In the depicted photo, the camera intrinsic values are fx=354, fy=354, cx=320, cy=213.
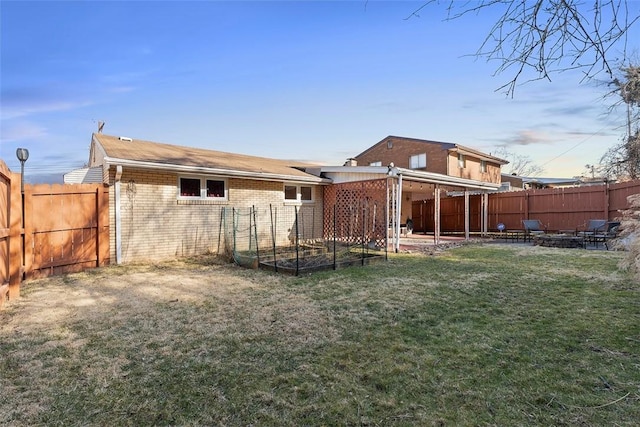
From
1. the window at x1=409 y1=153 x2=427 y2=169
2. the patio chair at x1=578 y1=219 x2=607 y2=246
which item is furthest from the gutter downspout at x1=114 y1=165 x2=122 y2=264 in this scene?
the window at x1=409 y1=153 x2=427 y2=169

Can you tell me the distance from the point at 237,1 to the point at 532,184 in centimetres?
3514

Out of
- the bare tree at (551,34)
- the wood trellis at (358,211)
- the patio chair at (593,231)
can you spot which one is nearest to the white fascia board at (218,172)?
the wood trellis at (358,211)

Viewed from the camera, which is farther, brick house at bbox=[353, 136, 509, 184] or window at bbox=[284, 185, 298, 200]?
brick house at bbox=[353, 136, 509, 184]

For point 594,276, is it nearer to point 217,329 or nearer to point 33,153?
point 217,329

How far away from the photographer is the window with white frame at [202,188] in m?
10.6

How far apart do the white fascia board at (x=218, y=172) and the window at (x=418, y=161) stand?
513 inches

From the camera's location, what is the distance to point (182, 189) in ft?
34.8

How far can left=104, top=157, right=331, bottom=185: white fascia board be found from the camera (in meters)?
8.99

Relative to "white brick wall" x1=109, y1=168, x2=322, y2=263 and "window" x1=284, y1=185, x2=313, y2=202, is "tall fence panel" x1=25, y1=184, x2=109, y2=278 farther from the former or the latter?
"window" x1=284, y1=185, x2=313, y2=202

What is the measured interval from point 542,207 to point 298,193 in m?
12.8

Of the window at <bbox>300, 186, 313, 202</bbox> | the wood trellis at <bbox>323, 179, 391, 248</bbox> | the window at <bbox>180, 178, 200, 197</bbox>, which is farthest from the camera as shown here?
the window at <bbox>300, 186, 313, 202</bbox>

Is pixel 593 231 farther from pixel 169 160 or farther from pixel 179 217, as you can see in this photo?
pixel 169 160

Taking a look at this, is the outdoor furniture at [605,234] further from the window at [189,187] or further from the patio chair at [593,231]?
the window at [189,187]

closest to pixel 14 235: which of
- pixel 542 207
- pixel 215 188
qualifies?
pixel 215 188
